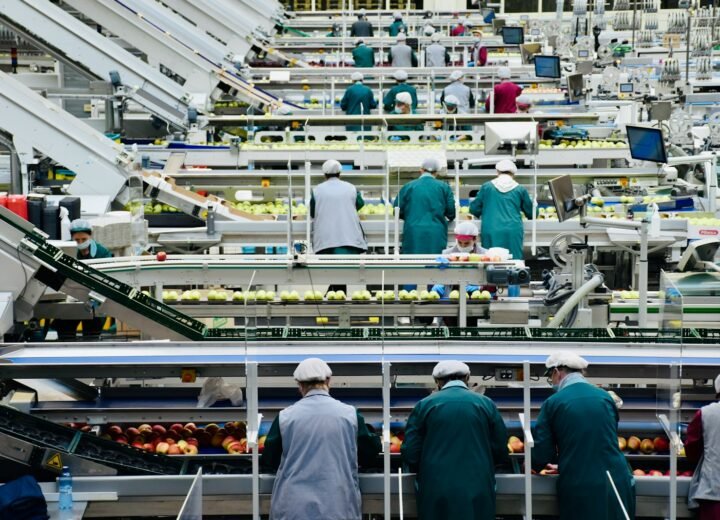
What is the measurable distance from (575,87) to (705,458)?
1185cm

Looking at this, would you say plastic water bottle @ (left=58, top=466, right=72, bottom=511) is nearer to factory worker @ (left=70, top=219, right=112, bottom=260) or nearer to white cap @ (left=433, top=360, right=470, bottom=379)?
white cap @ (left=433, top=360, right=470, bottom=379)

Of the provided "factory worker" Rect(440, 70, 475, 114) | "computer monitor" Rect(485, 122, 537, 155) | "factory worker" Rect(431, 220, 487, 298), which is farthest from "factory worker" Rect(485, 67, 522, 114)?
"factory worker" Rect(431, 220, 487, 298)

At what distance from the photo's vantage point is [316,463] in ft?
19.5

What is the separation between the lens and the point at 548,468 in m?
6.42

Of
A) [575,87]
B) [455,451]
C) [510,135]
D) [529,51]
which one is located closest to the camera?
[455,451]

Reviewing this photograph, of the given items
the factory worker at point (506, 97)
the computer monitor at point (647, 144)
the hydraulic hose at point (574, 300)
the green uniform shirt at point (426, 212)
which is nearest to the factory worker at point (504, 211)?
the green uniform shirt at point (426, 212)

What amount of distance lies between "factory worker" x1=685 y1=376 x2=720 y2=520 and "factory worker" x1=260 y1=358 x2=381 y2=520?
4.70 ft

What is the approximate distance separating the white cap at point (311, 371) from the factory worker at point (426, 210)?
14.9 ft

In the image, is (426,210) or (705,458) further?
(426,210)

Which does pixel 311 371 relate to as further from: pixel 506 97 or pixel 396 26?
pixel 396 26

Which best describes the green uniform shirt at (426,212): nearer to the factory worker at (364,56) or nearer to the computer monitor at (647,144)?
the computer monitor at (647,144)

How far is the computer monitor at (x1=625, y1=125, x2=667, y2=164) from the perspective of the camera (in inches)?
476

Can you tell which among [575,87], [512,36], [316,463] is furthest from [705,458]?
[512,36]

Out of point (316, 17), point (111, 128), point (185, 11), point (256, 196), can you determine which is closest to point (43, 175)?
point (256, 196)
